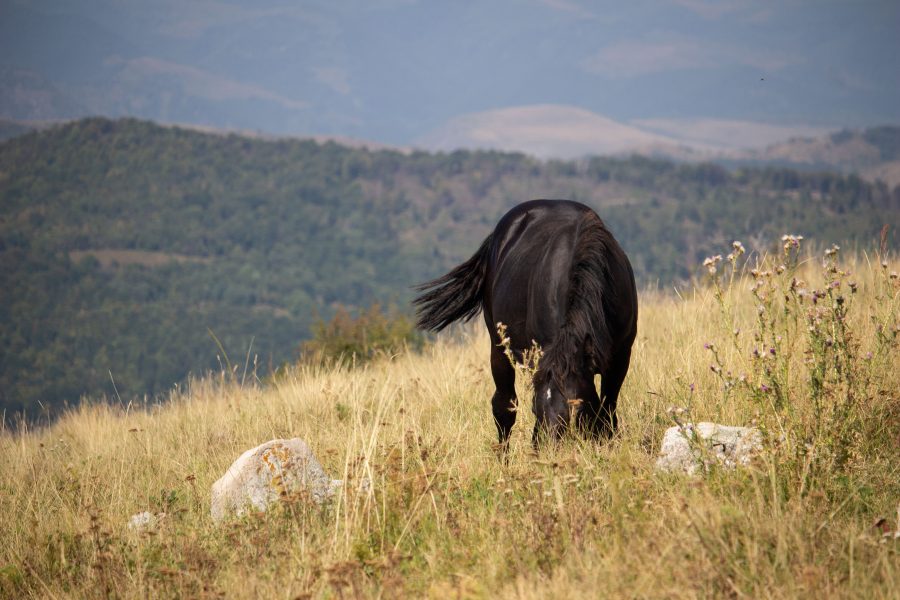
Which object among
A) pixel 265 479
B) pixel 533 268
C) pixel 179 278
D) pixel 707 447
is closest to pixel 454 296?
pixel 533 268

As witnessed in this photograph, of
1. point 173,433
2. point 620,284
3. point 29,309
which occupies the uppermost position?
point 620,284

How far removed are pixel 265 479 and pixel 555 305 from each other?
1.86 m

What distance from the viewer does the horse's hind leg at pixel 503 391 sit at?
575 centimetres

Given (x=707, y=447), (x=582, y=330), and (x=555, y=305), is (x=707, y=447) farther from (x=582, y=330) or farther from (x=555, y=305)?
(x=555, y=305)

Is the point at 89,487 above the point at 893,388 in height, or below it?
below

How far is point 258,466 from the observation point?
4.98 metres

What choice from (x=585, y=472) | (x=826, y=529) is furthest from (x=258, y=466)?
(x=826, y=529)

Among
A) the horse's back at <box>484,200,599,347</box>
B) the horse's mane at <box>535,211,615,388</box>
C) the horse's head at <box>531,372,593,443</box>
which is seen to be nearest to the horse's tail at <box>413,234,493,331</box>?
the horse's back at <box>484,200,599,347</box>

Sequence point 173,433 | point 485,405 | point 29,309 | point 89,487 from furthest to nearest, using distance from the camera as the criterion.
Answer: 1. point 29,309
2. point 173,433
3. point 485,405
4. point 89,487

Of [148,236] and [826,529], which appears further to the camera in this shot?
[148,236]

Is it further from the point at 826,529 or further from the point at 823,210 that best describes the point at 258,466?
the point at 823,210

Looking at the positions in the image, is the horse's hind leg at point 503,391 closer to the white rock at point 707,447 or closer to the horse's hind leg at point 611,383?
the horse's hind leg at point 611,383

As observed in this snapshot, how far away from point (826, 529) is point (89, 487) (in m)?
4.55

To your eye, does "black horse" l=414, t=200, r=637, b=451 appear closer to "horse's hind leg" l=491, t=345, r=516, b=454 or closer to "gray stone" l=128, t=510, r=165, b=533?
"horse's hind leg" l=491, t=345, r=516, b=454
